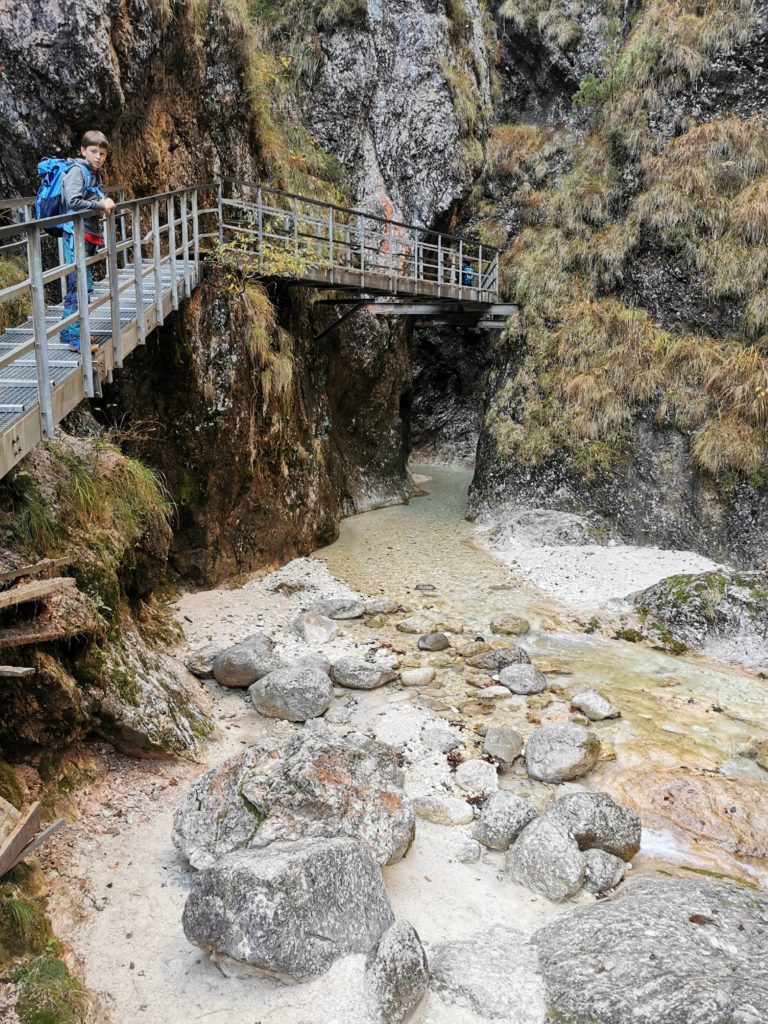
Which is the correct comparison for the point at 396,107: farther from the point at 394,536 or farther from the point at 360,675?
the point at 360,675

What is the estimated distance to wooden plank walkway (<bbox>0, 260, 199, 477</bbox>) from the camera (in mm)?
4344

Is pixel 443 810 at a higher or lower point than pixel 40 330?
lower

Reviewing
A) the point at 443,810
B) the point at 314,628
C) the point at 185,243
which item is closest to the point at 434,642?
the point at 314,628

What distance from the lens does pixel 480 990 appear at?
3.72 m

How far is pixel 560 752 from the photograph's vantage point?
6379mm

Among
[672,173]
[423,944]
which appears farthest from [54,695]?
[672,173]

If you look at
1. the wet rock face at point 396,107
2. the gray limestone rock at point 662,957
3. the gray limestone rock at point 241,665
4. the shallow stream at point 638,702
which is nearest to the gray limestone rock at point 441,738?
the shallow stream at point 638,702

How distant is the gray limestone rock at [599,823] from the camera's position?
516 centimetres

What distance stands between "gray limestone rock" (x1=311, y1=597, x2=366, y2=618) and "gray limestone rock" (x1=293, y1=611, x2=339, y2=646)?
1.07 ft

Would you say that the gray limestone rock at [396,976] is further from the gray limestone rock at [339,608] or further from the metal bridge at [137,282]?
the gray limestone rock at [339,608]

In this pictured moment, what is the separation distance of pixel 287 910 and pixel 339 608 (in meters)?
6.54

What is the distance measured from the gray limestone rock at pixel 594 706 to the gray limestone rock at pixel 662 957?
105 inches

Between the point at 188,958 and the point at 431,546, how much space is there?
33.9 ft

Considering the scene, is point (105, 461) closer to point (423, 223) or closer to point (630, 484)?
point (630, 484)
